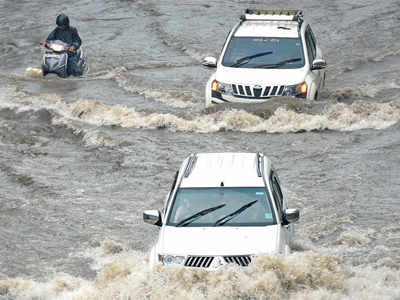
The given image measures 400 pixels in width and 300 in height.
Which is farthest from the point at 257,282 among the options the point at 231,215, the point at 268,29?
the point at 268,29

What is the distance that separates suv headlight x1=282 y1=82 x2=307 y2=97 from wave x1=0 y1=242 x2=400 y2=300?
277 inches

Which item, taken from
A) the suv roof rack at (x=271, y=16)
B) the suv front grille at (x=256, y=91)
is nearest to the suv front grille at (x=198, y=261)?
the suv front grille at (x=256, y=91)

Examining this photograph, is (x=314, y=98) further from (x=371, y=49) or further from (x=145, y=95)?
(x=371, y=49)

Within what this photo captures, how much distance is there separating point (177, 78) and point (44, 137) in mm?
6269

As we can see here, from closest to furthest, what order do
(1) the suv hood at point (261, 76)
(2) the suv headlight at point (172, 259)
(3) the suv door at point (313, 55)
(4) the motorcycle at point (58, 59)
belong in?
(2) the suv headlight at point (172, 259)
(1) the suv hood at point (261, 76)
(3) the suv door at point (313, 55)
(4) the motorcycle at point (58, 59)

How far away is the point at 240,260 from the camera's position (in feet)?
30.2

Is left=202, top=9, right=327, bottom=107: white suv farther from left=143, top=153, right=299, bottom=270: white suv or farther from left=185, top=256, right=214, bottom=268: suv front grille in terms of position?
left=185, top=256, right=214, bottom=268: suv front grille

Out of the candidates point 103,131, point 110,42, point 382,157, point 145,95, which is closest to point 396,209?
point 382,157

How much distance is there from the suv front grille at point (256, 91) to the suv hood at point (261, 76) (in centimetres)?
7

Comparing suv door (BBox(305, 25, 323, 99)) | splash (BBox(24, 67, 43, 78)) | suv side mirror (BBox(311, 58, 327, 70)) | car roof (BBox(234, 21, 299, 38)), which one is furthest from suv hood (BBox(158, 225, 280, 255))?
splash (BBox(24, 67, 43, 78))

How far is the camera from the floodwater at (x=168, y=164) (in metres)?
9.80

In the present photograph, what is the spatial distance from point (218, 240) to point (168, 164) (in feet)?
23.0

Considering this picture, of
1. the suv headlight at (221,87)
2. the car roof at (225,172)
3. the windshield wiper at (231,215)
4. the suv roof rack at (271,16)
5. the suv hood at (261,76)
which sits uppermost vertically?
the car roof at (225,172)

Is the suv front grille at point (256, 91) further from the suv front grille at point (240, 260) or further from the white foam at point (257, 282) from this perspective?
the suv front grille at point (240, 260)
